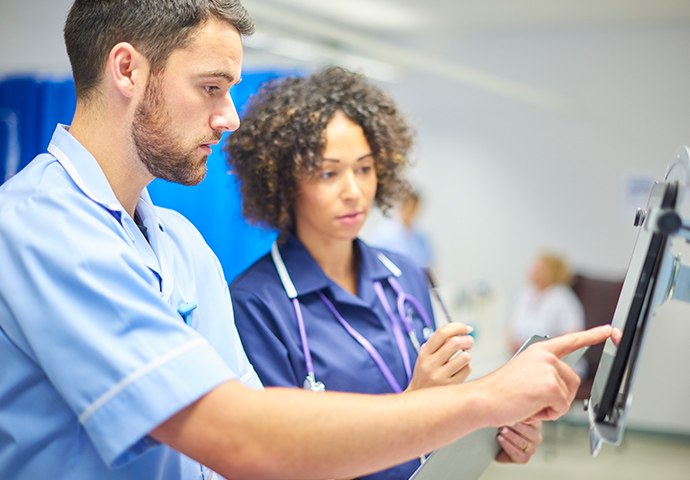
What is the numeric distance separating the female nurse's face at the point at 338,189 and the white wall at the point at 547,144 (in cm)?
430

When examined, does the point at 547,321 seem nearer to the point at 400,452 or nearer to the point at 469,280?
the point at 469,280

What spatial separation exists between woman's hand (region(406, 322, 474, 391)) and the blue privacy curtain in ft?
2.06

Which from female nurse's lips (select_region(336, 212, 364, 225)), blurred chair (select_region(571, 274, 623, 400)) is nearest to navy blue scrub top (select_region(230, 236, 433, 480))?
female nurse's lips (select_region(336, 212, 364, 225))

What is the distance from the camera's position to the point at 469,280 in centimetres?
660

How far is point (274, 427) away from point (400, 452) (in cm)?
15

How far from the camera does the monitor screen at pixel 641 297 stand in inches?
35.0

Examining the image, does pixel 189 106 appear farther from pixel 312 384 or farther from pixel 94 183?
pixel 312 384

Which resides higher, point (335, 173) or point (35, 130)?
point (35, 130)

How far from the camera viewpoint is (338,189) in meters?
1.52

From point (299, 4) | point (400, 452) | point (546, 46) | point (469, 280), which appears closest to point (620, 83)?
point (546, 46)

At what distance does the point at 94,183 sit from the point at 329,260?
2.27 feet

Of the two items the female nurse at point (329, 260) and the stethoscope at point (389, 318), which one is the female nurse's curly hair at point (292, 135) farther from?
the stethoscope at point (389, 318)

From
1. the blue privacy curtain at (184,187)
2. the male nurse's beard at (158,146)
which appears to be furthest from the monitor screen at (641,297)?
the blue privacy curtain at (184,187)

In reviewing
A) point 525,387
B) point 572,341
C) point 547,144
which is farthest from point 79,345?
point 547,144
